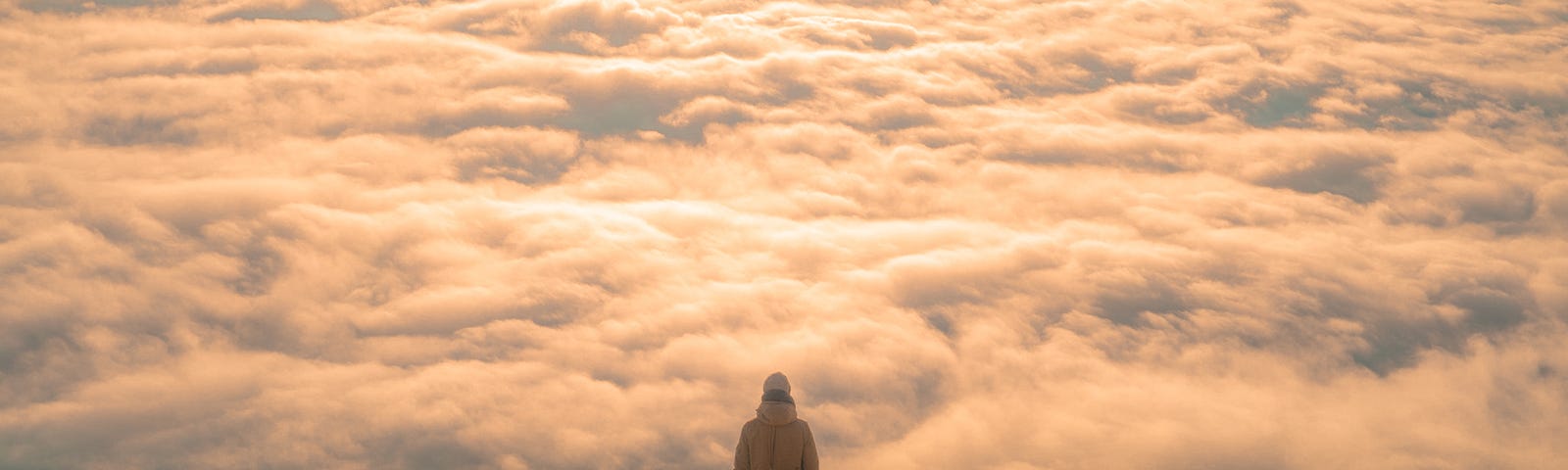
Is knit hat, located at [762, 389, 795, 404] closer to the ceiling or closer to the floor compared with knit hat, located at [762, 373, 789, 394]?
closer to the floor

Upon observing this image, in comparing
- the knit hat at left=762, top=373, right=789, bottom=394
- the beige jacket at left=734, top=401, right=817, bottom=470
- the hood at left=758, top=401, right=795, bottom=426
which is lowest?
the beige jacket at left=734, top=401, right=817, bottom=470

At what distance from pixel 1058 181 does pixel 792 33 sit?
7.87 meters

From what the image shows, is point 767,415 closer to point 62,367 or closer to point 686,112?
point 62,367

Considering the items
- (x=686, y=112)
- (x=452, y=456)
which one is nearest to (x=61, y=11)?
(x=686, y=112)

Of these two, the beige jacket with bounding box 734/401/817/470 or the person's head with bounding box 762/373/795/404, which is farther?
the beige jacket with bounding box 734/401/817/470

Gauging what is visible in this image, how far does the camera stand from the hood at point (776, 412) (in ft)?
18.9

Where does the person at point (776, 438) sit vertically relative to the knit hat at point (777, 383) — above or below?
below

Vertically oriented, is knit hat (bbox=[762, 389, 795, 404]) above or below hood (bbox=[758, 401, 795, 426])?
above

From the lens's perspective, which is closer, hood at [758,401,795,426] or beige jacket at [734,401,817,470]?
hood at [758,401,795,426]

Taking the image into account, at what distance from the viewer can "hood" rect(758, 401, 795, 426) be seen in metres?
5.75

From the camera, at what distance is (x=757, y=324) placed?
1362cm

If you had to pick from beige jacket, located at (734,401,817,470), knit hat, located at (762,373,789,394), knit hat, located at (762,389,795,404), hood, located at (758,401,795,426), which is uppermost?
knit hat, located at (762,373,789,394)

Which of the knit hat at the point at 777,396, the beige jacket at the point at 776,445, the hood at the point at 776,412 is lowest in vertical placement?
the beige jacket at the point at 776,445

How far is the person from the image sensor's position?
18.9 ft
